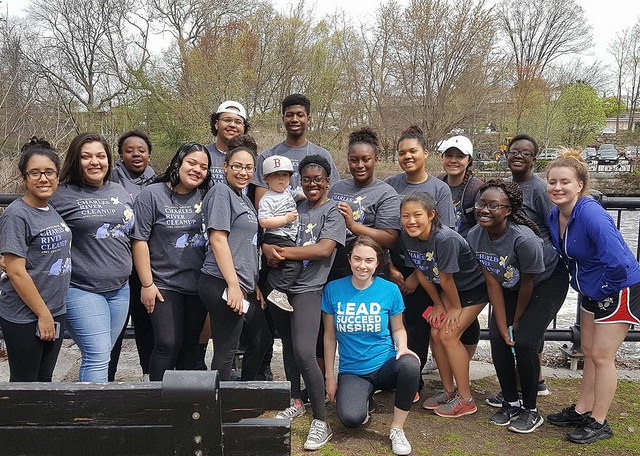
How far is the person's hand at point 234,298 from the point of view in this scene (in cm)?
330

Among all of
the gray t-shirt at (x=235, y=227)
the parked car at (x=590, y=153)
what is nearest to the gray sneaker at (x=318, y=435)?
the gray t-shirt at (x=235, y=227)

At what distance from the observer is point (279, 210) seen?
3572 mm

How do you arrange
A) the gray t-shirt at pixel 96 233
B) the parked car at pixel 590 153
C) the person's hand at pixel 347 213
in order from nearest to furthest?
the gray t-shirt at pixel 96 233
the person's hand at pixel 347 213
the parked car at pixel 590 153

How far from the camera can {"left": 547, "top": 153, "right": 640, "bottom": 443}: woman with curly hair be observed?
3232 mm

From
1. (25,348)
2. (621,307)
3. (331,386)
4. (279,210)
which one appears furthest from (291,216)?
(621,307)

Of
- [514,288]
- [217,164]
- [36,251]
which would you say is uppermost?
[217,164]

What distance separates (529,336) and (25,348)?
2.97m

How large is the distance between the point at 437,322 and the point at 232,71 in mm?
22383

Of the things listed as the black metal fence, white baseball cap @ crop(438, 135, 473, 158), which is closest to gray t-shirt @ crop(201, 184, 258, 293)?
white baseball cap @ crop(438, 135, 473, 158)

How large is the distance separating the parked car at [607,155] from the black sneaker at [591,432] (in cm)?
3787

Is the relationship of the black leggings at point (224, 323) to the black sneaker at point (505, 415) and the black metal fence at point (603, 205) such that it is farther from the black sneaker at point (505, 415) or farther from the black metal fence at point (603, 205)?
the black sneaker at point (505, 415)

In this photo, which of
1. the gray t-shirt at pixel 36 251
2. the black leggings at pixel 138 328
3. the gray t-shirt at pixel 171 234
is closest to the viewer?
the gray t-shirt at pixel 36 251

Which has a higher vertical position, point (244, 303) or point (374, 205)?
point (374, 205)

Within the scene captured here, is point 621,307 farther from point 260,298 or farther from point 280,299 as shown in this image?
point 260,298
